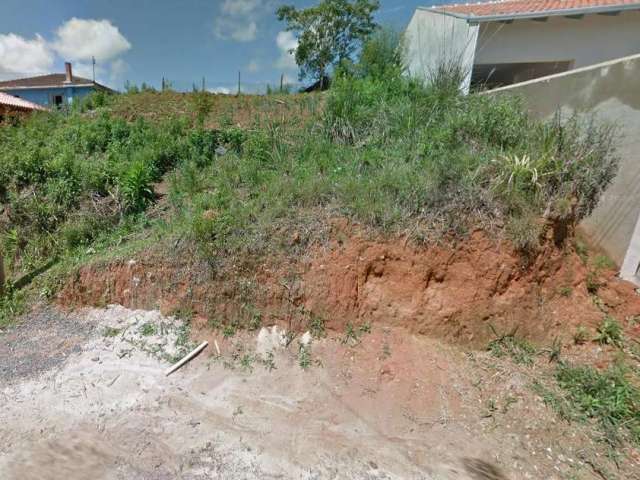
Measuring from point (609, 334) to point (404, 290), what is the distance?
2.28 meters

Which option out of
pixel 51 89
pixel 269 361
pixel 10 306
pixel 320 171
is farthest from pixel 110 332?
pixel 51 89

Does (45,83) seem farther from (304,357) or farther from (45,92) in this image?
(304,357)

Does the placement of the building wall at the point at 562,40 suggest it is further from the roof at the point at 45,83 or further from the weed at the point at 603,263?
the roof at the point at 45,83

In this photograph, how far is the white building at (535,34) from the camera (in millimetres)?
6379

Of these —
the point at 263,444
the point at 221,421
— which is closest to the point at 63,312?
the point at 221,421

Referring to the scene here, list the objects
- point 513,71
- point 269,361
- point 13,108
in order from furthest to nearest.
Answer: point 13,108 < point 513,71 < point 269,361

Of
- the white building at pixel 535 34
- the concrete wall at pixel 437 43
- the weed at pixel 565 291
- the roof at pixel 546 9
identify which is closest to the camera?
the weed at pixel 565 291

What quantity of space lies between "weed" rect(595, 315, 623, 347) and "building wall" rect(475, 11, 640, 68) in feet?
20.0

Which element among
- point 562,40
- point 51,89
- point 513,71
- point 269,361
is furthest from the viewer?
point 51,89

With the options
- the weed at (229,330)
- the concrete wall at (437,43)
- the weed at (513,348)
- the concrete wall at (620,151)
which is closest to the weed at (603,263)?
the concrete wall at (620,151)

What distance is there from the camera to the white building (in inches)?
251

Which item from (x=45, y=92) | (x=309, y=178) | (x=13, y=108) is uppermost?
(x=45, y=92)

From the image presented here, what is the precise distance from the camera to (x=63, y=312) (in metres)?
3.92

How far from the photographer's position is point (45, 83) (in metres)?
24.2
